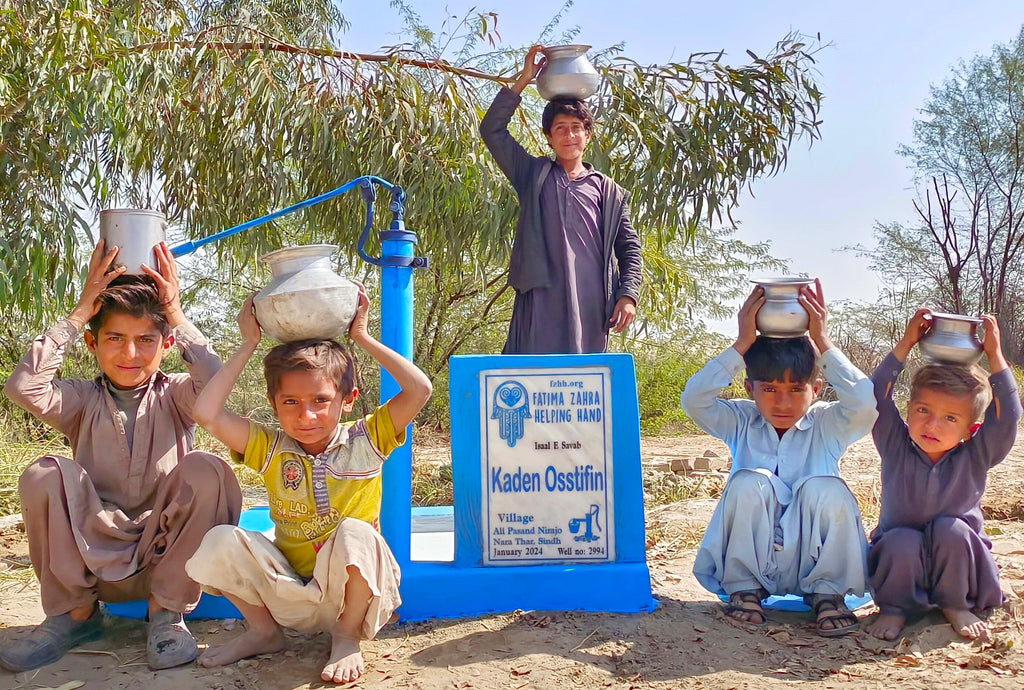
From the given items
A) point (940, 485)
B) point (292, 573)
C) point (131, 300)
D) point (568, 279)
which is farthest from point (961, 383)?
point (131, 300)

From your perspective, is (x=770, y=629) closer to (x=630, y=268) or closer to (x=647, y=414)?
(x=630, y=268)

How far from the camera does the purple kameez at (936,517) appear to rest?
2943 mm

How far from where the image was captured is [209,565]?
2650 millimetres

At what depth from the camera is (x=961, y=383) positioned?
300cm

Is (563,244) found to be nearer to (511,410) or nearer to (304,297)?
(511,410)

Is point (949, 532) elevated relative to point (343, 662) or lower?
elevated

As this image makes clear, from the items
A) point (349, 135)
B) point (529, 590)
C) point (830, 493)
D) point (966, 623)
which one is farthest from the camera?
point (349, 135)

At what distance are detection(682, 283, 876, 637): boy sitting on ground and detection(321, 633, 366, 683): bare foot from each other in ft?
3.74

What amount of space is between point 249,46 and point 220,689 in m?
4.33

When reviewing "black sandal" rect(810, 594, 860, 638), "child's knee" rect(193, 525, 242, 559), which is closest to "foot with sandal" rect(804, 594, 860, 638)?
"black sandal" rect(810, 594, 860, 638)

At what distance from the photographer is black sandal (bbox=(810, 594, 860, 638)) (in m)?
2.95

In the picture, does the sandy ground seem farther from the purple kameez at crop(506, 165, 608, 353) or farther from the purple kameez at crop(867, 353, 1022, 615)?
the purple kameez at crop(506, 165, 608, 353)

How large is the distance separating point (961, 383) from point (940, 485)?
1.08 ft

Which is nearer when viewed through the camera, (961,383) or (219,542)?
(219,542)
